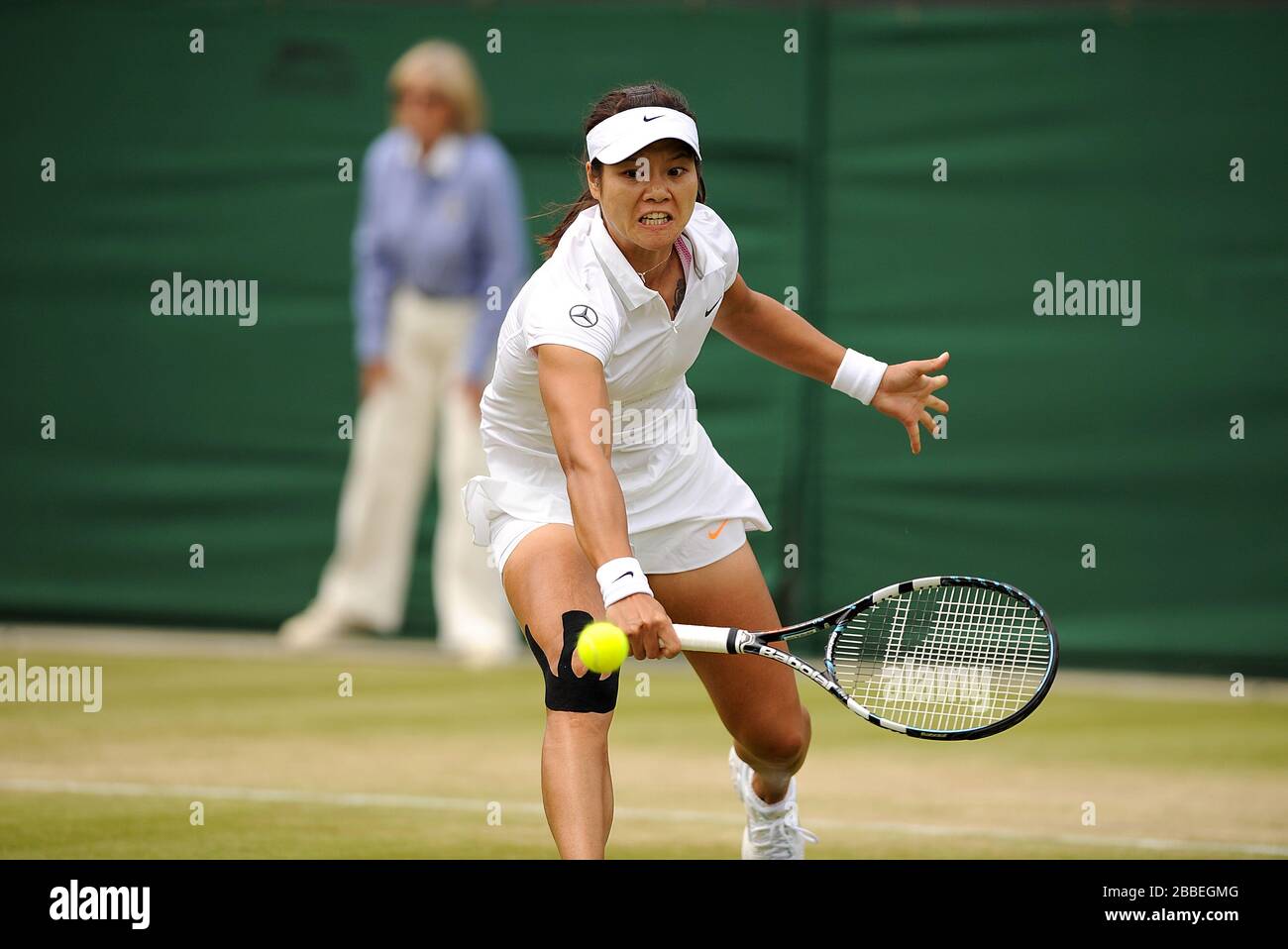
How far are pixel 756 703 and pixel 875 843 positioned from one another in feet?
3.72

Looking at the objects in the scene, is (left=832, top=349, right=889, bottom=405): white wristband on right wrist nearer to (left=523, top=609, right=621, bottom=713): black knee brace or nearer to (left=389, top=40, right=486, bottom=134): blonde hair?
(left=523, top=609, right=621, bottom=713): black knee brace

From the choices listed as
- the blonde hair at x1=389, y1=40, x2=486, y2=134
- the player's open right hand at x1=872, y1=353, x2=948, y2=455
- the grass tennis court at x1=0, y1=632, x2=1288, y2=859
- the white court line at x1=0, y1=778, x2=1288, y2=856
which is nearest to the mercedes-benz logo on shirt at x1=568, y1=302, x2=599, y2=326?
the player's open right hand at x1=872, y1=353, x2=948, y2=455

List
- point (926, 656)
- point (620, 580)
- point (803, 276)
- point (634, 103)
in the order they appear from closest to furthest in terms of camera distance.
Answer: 1. point (620, 580)
2. point (634, 103)
3. point (926, 656)
4. point (803, 276)

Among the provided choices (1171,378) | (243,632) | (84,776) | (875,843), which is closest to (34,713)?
(84,776)

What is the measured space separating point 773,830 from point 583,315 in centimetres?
149

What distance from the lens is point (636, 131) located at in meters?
4.06

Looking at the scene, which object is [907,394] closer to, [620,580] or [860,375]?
[860,375]

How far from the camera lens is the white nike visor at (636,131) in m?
4.05

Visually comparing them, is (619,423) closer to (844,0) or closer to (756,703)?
(756,703)

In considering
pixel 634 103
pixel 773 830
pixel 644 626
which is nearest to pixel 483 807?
pixel 773 830

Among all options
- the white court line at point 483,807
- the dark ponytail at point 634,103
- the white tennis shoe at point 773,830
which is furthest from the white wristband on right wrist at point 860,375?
the white court line at point 483,807

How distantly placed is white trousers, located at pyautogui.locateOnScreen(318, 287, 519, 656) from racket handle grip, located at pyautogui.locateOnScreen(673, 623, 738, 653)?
549 cm

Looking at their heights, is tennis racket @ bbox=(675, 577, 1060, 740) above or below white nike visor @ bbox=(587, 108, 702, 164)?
below

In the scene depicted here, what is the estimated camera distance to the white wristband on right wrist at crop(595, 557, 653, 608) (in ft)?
12.4
